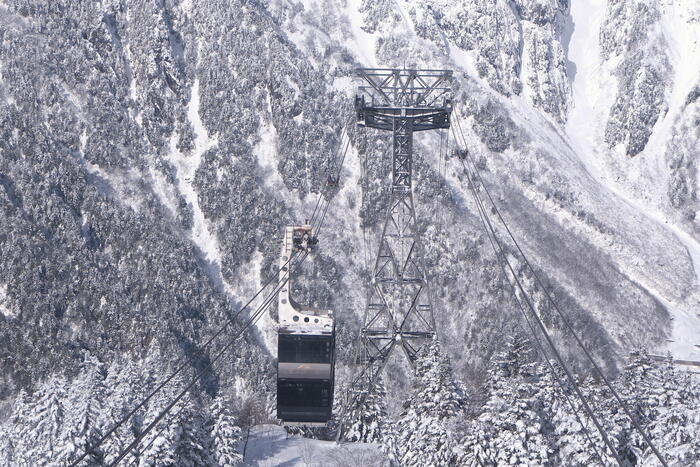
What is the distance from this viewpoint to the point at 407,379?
164 meters

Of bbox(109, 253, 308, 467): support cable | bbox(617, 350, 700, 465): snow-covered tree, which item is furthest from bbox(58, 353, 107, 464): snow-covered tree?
bbox(617, 350, 700, 465): snow-covered tree

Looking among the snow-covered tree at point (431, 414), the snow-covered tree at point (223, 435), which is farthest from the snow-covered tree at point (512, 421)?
the snow-covered tree at point (223, 435)

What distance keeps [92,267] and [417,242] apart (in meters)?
139

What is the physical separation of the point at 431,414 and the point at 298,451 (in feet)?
48.6

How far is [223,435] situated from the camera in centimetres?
4928

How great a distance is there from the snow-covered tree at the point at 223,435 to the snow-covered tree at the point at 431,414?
940 cm

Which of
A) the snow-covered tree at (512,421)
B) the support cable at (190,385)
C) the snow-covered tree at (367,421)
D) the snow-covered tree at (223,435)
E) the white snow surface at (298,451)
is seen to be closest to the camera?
the support cable at (190,385)

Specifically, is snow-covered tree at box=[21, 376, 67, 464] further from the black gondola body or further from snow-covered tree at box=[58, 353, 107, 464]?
the black gondola body

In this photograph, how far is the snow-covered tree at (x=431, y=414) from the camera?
4369cm

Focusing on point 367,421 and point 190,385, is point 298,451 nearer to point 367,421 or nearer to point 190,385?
point 367,421

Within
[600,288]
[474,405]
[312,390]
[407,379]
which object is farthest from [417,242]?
[600,288]

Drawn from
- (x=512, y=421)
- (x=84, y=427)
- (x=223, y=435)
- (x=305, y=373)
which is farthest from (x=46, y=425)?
(x=512, y=421)

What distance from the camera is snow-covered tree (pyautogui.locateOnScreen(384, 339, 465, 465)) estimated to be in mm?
43688

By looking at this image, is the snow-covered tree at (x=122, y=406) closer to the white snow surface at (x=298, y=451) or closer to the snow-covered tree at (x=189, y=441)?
the snow-covered tree at (x=189, y=441)
